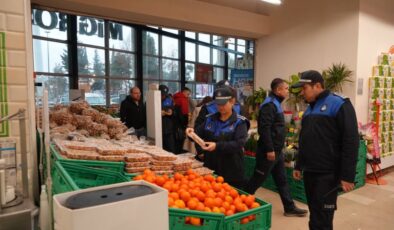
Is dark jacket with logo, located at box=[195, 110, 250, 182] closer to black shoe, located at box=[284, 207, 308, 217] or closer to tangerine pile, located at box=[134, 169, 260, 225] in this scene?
tangerine pile, located at box=[134, 169, 260, 225]

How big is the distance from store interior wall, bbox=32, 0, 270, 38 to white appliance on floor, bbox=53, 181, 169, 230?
3640 millimetres

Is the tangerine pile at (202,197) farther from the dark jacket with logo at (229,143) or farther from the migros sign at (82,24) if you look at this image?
the migros sign at (82,24)

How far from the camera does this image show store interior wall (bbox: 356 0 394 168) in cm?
479

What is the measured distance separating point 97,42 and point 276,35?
5724 mm

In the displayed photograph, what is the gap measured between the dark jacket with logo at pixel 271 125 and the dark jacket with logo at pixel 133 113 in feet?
7.91

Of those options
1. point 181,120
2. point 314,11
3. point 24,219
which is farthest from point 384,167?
point 24,219

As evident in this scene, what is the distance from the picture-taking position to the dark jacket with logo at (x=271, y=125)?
3.20 metres

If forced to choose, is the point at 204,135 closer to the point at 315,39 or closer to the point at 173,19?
the point at 173,19

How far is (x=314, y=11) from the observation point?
17.2 feet

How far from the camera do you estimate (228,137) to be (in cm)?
263

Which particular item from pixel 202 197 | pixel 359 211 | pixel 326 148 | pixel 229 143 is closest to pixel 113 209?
pixel 202 197

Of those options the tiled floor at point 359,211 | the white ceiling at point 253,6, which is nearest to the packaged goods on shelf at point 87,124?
the tiled floor at point 359,211

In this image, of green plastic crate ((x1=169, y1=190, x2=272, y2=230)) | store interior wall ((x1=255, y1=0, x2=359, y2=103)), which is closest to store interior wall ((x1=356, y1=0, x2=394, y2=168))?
store interior wall ((x1=255, y1=0, x2=359, y2=103))

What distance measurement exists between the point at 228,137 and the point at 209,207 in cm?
108
